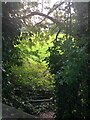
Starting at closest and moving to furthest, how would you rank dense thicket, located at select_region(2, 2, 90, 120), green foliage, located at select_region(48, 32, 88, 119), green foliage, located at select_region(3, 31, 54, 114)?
green foliage, located at select_region(48, 32, 88, 119) → dense thicket, located at select_region(2, 2, 90, 120) → green foliage, located at select_region(3, 31, 54, 114)

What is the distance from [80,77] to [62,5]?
1093 mm

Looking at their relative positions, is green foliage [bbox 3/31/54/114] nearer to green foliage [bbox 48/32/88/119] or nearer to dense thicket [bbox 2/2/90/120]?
dense thicket [bbox 2/2/90/120]

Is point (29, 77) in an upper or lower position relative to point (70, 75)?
upper

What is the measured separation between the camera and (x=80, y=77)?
257 centimetres

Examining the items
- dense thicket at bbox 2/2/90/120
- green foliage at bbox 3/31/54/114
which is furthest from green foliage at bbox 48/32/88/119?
green foliage at bbox 3/31/54/114

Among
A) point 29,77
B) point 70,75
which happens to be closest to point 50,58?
point 70,75

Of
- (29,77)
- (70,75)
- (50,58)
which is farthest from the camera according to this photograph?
(29,77)

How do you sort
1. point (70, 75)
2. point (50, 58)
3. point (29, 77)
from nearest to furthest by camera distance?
point (70, 75) < point (50, 58) < point (29, 77)

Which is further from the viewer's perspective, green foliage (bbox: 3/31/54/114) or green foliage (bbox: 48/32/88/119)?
green foliage (bbox: 3/31/54/114)

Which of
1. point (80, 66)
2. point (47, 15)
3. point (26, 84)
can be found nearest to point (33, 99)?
point (26, 84)

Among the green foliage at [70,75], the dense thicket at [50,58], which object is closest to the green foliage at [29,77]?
the dense thicket at [50,58]

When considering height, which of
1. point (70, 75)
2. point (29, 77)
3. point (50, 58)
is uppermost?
point (50, 58)

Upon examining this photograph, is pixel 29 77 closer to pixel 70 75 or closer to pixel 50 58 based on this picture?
pixel 50 58

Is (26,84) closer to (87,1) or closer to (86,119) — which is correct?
(86,119)
